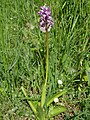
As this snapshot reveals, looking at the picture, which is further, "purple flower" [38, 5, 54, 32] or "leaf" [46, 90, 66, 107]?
"leaf" [46, 90, 66, 107]

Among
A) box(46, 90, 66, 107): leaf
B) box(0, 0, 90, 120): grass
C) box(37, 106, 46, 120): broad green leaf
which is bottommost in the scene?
box(37, 106, 46, 120): broad green leaf

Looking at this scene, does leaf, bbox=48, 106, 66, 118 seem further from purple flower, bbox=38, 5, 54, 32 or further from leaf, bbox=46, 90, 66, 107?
purple flower, bbox=38, 5, 54, 32

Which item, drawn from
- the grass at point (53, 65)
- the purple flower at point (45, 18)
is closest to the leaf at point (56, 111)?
the grass at point (53, 65)

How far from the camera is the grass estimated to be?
128cm

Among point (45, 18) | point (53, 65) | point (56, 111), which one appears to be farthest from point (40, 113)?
point (45, 18)

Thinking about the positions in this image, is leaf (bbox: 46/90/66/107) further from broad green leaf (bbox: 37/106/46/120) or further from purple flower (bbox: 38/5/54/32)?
purple flower (bbox: 38/5/54/32)

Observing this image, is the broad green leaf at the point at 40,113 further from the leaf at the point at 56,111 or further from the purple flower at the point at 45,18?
the purple flower at the point at 45,18

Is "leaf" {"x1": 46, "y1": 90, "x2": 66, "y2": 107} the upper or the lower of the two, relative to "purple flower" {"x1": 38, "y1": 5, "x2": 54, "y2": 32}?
lower

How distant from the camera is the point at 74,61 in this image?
4.77 feet

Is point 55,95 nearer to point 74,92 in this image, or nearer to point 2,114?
point 74,92

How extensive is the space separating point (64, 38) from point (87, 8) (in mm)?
294

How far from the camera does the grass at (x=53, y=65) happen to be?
1.28 m

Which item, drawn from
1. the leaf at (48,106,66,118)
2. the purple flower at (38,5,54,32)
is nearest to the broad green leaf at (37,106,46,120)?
the leaf at (48,106,66,118)

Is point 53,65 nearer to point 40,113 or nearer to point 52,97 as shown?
point 52,97
